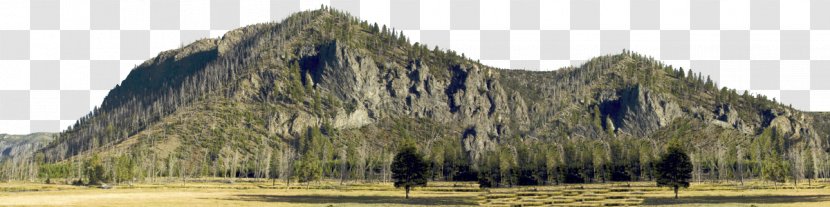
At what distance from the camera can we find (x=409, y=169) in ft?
427

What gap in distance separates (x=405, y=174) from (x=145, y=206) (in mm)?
43065

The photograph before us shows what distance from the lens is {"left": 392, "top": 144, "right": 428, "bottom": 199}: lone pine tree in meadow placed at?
426 feet

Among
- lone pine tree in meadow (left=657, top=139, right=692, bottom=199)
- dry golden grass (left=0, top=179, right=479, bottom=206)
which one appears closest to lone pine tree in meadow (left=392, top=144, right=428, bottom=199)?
dry golden grass (left=0, top=179, right=479, bottom=206)

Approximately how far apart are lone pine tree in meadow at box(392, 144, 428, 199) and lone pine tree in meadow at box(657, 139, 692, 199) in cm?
3913

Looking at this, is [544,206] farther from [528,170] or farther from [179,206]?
[179,206]

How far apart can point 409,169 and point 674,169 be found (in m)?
43.6

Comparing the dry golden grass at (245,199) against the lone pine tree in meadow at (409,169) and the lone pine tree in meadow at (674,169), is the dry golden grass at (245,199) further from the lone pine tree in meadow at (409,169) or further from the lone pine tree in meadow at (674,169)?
the lone pine tree in meadow at (674,169)

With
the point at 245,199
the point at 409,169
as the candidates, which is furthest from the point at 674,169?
the point at 245,199

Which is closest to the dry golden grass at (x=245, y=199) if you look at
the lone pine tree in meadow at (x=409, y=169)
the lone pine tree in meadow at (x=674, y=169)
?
the lone pine tree in meadow at (x=409, y=169)

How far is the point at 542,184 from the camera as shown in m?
108

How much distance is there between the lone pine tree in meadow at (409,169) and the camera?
130 meters

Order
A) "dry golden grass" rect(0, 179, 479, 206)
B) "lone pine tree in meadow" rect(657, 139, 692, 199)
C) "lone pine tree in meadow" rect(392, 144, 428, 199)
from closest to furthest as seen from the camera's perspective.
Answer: "dry golden grass" rect(0, 179, 479, 206) < "lone pine tree in meadow" rect(657, 139, 692, 199) < "lone pine tree in meadow" rect(392, 144, 428, 199)

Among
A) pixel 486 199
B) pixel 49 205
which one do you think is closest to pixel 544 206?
pixel 486 199

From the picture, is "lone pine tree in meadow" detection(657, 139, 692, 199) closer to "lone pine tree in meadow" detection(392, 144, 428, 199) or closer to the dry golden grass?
the dry golden grass
